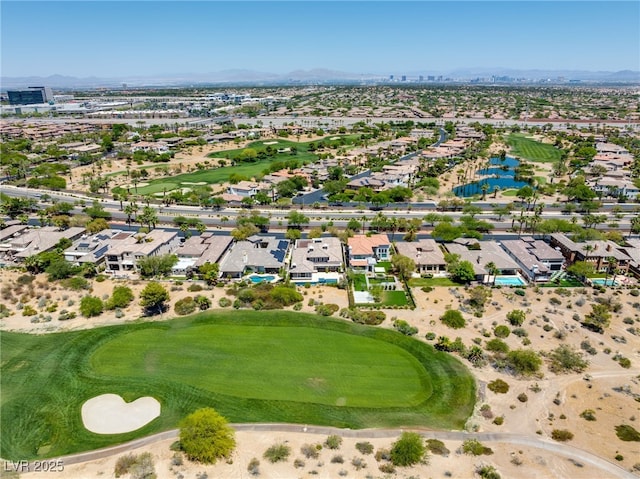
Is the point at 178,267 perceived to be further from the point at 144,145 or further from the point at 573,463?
the point at 144,145

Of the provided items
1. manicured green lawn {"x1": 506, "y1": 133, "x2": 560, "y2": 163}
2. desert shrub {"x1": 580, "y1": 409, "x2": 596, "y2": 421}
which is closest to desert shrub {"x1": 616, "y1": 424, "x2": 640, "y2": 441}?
desert shrub {"x1": 580, "y1": 409, "x2": 596, "y2": 421}

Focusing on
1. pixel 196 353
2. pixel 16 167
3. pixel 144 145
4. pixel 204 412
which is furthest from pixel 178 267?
pixel 144 145

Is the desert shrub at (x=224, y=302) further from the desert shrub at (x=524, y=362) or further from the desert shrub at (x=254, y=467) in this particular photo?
the desert shrub at (x=524, y=362)

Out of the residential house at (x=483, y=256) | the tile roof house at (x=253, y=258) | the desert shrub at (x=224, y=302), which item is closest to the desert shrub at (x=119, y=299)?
the desert shrub at (x=224, y=302)

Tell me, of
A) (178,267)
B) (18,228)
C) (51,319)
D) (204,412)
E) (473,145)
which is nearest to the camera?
(204,412)

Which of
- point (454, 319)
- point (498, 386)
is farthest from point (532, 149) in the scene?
point (498, 386)

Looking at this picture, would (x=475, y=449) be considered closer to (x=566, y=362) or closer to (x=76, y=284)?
(x=566, y=362)
